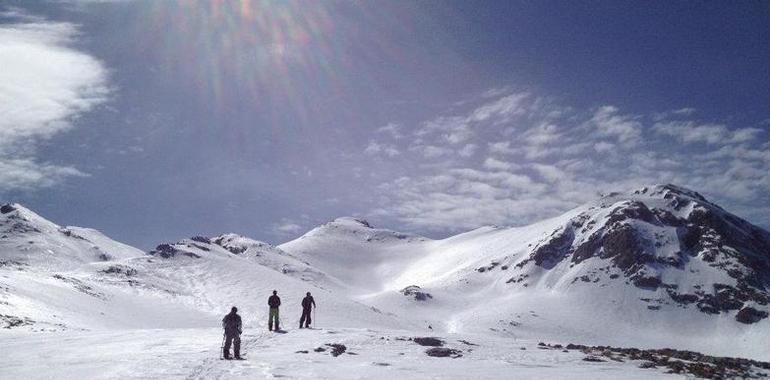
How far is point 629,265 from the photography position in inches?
5974

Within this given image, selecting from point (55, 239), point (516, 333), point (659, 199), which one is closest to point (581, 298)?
point (516, 333)

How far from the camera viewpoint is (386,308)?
439 feet

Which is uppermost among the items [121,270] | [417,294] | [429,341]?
[121,270]

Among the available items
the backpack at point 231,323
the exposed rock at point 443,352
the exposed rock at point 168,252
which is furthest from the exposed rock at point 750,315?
the backpack at point 231,323

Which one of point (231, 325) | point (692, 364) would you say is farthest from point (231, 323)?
point (692, 364)

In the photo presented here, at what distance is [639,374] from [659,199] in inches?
7160

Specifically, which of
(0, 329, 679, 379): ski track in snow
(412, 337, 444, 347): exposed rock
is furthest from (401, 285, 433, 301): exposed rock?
(412, 337, 444, 347): exposed rock

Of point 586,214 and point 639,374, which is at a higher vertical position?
point 586,214

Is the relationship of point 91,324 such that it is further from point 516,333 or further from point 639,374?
point 516,333

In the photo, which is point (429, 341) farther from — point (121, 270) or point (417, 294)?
point (417, 294)

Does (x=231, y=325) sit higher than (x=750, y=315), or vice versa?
(x=750, y=315)

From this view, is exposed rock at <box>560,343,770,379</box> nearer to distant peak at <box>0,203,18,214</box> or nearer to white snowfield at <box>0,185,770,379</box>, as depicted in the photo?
white snowfield at <box>0,185,770,379</box>

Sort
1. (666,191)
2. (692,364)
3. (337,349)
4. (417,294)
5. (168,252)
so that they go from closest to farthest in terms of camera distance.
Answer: (692,364) → (337,349) → (168,252) → (417,294) → (666,191)

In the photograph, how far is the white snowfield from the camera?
802 inches
